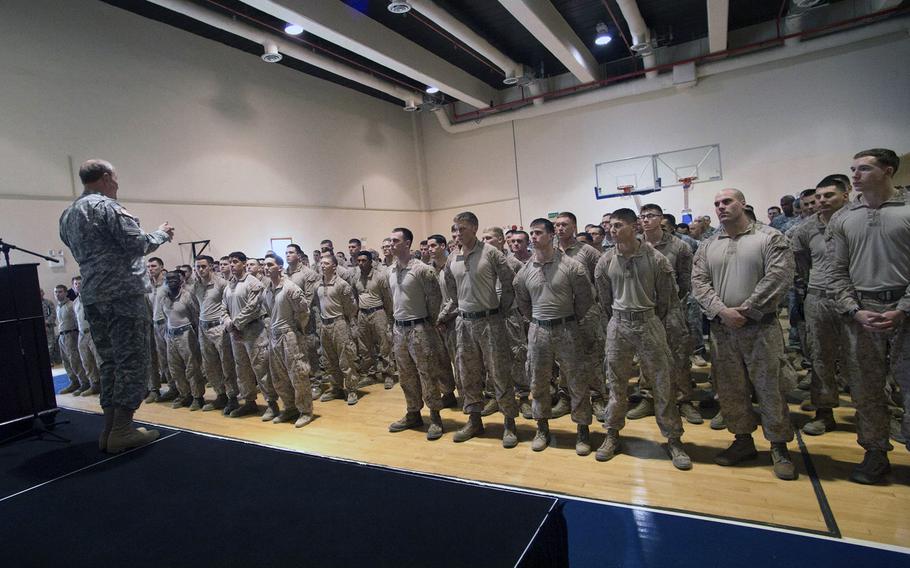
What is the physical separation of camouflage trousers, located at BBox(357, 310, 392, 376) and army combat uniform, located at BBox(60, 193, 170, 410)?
3.42 m

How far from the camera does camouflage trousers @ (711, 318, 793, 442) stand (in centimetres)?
291

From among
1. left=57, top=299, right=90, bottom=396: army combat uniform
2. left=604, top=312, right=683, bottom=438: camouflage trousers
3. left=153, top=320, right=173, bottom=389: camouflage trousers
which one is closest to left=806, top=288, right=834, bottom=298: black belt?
left=604, top=312, right=683, bottom=438: camouflage trousers

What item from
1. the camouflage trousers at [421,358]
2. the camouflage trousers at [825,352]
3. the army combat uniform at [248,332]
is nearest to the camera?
the camouflage trousers at [825,352]

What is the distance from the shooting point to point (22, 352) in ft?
11.2

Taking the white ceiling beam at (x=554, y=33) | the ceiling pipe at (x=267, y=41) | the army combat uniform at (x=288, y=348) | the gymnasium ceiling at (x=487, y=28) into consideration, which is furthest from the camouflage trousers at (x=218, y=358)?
the white ceiling beam at (x=554, y=33)

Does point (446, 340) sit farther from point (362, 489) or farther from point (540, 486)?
point (362, 489)

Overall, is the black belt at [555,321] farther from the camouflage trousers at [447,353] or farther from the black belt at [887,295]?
the black belt at [887,295]

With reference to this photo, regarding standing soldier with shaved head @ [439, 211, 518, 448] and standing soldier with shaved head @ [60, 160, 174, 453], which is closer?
standing soldier with shaved head @ [60, 160, 174, 453]

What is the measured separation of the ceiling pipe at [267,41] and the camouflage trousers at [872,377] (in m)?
8.69

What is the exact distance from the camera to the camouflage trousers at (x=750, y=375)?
291 cm

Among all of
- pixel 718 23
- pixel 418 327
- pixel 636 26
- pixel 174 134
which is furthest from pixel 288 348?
pixel 718 23

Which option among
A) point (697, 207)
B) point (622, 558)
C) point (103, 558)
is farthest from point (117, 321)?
point (697, 207)

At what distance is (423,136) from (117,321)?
13.4 metres

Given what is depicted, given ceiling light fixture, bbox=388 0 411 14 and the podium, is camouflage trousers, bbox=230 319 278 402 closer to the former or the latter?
the podium
